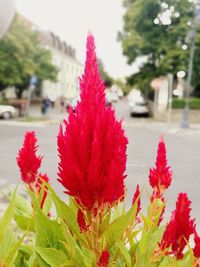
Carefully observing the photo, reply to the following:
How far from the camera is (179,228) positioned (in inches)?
70.5

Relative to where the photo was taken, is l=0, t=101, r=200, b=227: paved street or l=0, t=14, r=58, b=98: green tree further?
l=0, t=14, r=58, b=98: green tree

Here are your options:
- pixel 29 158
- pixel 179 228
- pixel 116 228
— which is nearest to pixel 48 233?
pixel 116 228

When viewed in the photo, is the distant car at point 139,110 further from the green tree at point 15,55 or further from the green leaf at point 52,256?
the green leaf at point 52,256

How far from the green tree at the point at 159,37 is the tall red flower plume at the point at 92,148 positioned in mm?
32243

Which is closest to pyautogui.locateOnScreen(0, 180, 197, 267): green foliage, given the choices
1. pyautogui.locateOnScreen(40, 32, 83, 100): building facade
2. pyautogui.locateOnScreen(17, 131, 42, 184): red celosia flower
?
pyautogui.locateOnScreen(17, 131, 42, 184): red celosia flower

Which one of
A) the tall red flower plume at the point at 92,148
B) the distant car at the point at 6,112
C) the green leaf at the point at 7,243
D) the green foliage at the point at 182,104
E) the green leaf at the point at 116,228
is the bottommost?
the distant car at the point at 6,112

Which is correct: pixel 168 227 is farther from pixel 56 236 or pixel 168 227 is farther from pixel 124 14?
pixel 124 14

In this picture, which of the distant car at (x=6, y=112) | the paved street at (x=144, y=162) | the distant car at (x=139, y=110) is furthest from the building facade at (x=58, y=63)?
the paved street at (x=144, y=162)

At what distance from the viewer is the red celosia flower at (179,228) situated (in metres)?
1.76

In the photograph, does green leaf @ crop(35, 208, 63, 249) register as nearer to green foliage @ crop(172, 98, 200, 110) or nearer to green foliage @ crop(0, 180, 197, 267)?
green foliage @ crop(0, 180, 197, 267)

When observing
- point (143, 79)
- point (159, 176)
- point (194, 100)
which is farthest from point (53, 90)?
point (159, 176)

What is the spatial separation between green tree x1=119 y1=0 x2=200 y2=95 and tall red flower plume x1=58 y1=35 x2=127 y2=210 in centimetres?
3224

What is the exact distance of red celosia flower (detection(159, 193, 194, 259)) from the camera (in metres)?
1.76

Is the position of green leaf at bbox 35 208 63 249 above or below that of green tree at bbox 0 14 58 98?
below
